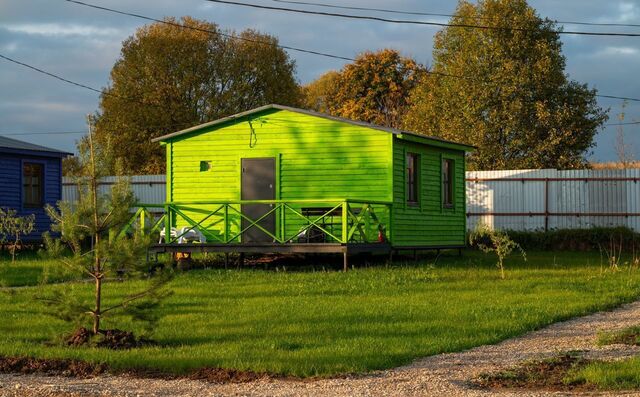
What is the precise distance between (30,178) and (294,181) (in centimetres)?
1031

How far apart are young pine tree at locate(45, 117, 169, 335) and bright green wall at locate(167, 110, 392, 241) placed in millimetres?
11595

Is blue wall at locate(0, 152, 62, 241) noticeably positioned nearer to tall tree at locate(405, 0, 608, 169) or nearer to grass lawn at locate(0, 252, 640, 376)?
grass lawn at locate(0, 252, 640, 376)

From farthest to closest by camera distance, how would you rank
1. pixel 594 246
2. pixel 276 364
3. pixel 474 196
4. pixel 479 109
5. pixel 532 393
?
pixel 479 109
pixel 474 196
pixel 594 246
pixel 276 364
pixel 532 393

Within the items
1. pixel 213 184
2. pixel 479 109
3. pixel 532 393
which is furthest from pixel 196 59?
pixel 532 393

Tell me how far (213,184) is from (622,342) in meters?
14.4

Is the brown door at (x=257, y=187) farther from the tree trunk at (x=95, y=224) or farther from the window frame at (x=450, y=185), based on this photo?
the tree trunk at (x=95, y=224)

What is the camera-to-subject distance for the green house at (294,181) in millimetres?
23202

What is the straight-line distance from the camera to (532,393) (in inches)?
352

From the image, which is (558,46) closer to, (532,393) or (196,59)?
(196,59)

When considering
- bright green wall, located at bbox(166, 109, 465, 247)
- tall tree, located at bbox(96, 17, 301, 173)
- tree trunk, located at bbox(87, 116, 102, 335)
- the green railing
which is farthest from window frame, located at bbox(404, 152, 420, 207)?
tall tree, located at bbox(96, 17, 301, 173)

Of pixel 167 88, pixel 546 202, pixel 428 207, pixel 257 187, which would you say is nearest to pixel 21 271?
pixel 257 187

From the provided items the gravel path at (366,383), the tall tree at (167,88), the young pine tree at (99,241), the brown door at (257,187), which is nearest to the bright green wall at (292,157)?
the brown door at (257,187)

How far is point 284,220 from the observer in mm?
23516

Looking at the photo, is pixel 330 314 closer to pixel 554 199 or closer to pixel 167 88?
pixel 554 199
